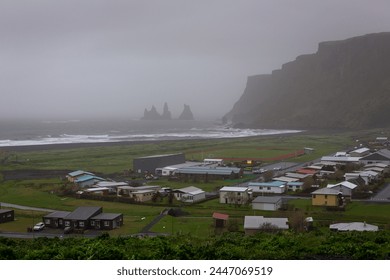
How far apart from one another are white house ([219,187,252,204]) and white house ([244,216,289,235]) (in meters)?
2.11

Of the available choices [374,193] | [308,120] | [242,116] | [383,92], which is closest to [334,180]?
[374,193]

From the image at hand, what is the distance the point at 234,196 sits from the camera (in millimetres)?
8422

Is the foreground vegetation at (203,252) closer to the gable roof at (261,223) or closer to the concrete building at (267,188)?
the gable roof at (261,223)

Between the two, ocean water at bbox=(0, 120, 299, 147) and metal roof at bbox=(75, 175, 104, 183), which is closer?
metal roof at bbox=(75, 175, 104, 183)

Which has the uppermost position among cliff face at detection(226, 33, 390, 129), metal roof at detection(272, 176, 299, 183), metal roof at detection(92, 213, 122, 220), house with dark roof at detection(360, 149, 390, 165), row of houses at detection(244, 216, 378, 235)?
cliff face at detection(226, 33, 390, 129)

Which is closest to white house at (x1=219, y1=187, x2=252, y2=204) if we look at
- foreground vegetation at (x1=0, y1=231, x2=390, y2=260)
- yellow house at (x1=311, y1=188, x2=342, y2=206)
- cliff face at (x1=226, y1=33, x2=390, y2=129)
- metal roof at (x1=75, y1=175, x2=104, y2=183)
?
yellow house at (x1=311, y1=188, x2=342, y2=206)

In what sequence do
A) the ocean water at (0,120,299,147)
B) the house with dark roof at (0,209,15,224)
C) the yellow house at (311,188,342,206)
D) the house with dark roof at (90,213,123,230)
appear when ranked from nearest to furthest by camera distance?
the house with dark roof at (90,213,123,230) < the house with dark roof at (0,209,15,224) < the yellow house at (311,188,342,206) < the ocean water at (0,120,299,147)

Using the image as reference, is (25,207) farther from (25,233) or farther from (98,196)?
(25,233)

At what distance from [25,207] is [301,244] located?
242 inches

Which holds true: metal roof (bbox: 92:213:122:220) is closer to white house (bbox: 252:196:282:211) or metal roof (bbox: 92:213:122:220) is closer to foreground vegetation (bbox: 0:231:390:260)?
white house (bbox: 252:196:282:211)

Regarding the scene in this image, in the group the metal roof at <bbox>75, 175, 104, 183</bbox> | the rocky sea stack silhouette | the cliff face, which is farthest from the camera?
the rocky sea stack silhouette

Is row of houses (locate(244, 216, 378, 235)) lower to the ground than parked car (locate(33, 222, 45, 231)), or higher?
higher

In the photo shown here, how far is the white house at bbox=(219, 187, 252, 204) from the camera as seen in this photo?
330 inches
